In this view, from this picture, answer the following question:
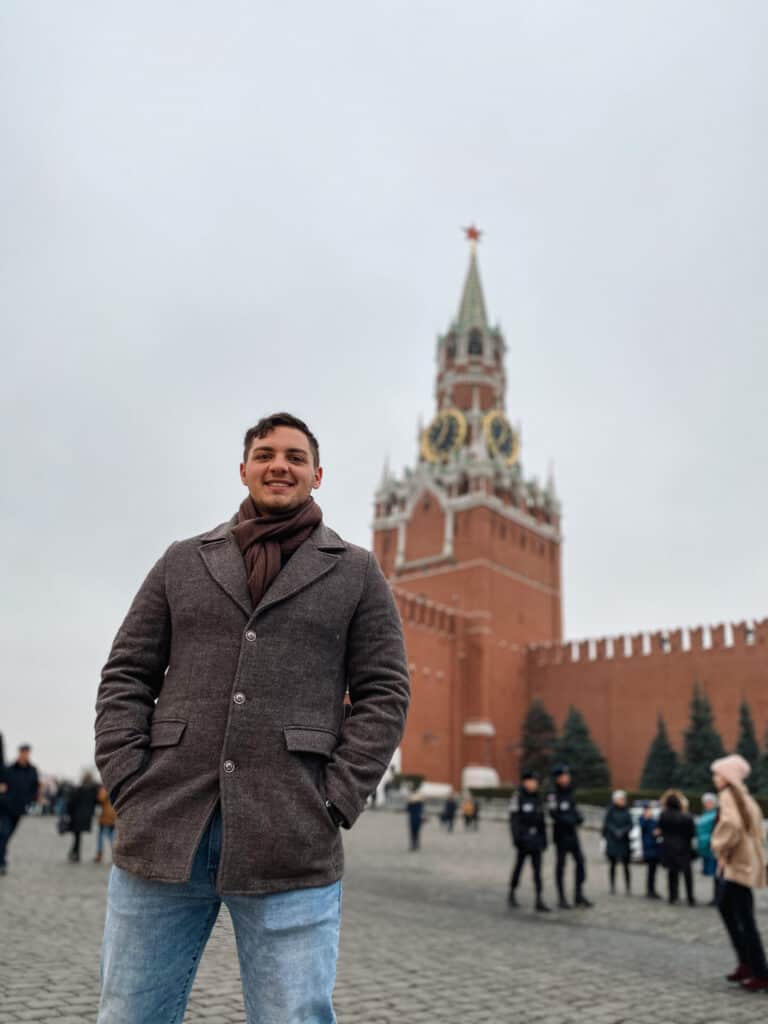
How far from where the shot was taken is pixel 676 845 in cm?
992

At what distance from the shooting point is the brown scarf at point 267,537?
223cm

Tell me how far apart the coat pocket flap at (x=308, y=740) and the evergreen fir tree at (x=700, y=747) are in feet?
109

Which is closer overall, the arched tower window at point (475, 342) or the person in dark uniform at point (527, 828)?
the person in dark uniform at point (527, 828)

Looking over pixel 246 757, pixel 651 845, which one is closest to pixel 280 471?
pixel 246 757

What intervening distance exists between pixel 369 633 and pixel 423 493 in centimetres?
4677

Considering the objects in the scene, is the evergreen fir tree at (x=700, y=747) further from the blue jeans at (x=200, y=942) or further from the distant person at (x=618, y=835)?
the blue jeans at (x=200, y=942)

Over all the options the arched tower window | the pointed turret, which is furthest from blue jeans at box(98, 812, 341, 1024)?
the pointed turret

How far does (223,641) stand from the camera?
2.16 m

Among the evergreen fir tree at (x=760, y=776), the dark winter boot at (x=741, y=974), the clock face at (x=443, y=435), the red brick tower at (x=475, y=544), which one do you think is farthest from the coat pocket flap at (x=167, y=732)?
the clock face at (x=443, y=435)

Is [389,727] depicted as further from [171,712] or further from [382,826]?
[382,826]

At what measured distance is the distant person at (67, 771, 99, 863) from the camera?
35.7ft

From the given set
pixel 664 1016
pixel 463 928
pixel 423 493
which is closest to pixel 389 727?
pixel 664 1016

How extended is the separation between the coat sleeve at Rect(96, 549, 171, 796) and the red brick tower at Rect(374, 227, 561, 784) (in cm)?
3643

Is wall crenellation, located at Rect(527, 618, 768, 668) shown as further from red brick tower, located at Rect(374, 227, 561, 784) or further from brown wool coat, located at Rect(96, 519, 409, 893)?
brown wool coat, located at Rect(96, 519, 409, 893)
